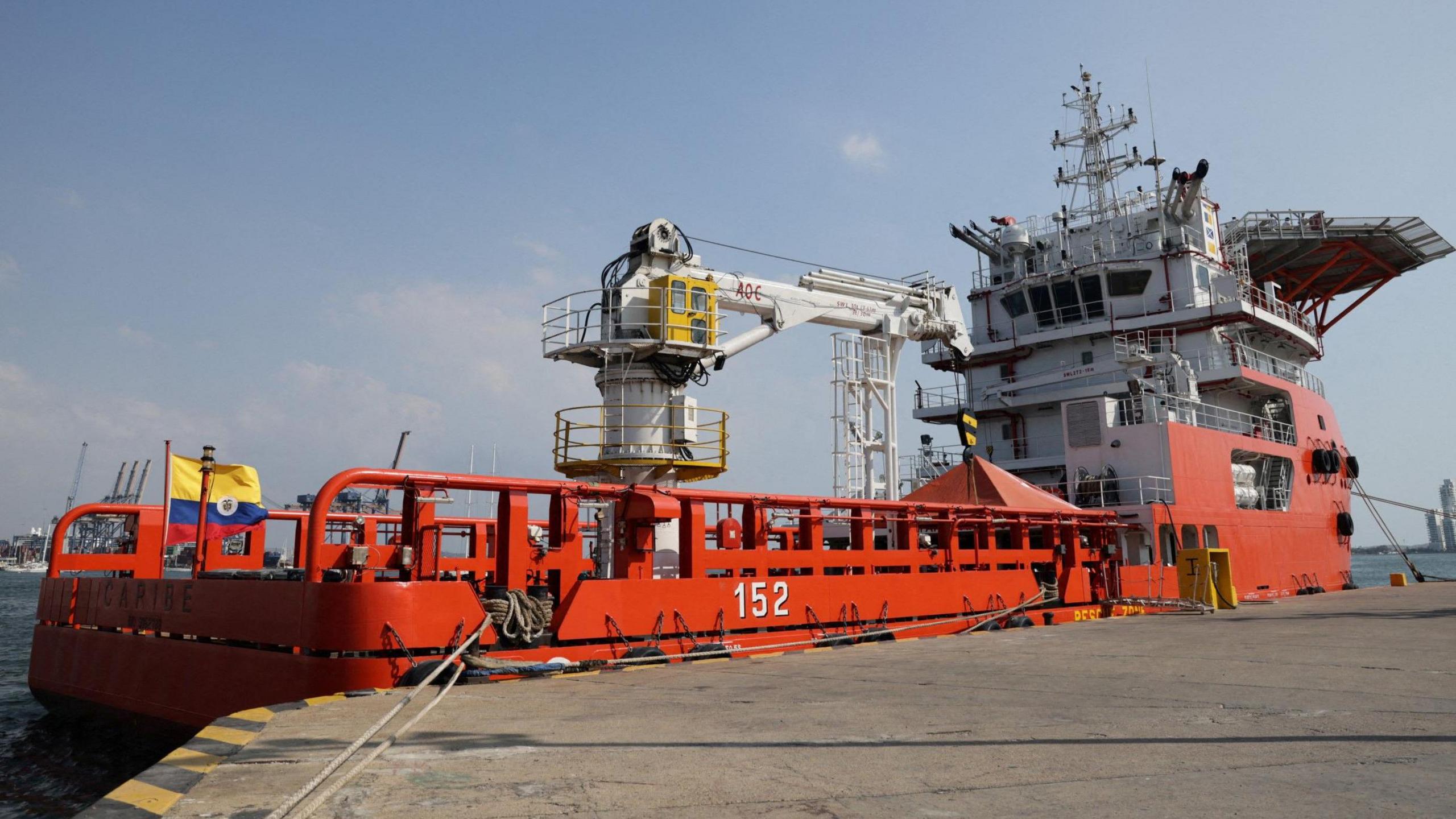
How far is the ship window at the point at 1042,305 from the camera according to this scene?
27516 millimetres

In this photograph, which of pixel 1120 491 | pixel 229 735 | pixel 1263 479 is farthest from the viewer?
pixel 1263 479

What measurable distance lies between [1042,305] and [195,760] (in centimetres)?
2644

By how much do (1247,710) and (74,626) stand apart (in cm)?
1595

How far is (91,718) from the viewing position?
1285 centimetres

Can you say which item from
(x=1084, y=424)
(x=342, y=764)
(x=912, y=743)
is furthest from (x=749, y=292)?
(x=342, y=764)

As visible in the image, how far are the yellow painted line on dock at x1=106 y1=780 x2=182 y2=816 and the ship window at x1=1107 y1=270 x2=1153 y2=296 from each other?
87.4ft

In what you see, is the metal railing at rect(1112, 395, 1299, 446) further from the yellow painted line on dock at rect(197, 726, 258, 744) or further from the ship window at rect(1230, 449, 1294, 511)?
the yellow painted line on dock at rect(197, 726, 258, 744)

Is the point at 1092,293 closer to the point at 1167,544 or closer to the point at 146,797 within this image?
the point at 1167,544

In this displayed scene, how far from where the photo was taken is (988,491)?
18234 millimetres

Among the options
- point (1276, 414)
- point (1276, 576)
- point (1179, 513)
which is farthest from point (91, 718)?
point (1276, 414)

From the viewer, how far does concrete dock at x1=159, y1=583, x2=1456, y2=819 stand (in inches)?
169

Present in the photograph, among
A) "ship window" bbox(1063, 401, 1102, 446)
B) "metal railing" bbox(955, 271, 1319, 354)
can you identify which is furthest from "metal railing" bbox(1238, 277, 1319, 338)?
"ship window" bbox(1063, 401, 1102, 446)

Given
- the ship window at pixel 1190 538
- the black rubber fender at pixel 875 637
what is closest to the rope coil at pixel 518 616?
the black rubber fender at pixel 875 637

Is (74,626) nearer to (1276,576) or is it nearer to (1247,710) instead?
(1247,710)
